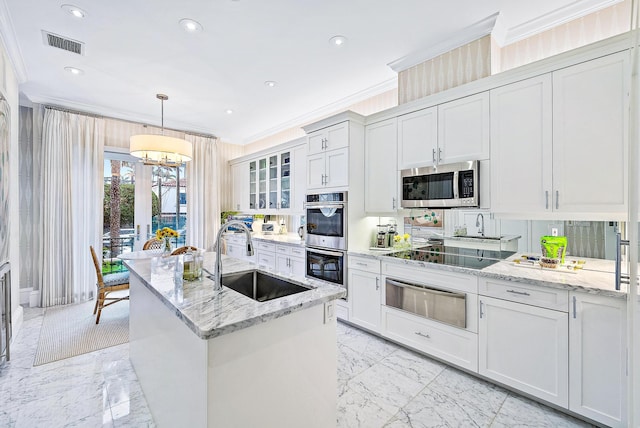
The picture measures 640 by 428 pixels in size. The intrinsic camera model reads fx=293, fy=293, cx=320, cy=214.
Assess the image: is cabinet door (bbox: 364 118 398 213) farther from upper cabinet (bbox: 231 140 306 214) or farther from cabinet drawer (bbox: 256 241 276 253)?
cabinet drawer (bbox: 256 241 276 253)

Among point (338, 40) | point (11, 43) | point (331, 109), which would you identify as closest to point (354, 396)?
point (338, 40)

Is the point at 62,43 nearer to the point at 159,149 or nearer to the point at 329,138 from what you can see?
the point at 159,149

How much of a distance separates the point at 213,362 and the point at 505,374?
210 cm

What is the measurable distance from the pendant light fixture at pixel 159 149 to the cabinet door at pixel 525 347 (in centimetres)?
338

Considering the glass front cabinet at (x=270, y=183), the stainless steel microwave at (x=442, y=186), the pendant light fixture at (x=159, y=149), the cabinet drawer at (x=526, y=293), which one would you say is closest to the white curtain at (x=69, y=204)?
the pendant light fixture at (x=159, y=149)

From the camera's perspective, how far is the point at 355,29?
8.54 ft

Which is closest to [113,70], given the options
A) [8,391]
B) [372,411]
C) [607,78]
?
[8,391]

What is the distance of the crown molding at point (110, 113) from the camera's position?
13.4ft

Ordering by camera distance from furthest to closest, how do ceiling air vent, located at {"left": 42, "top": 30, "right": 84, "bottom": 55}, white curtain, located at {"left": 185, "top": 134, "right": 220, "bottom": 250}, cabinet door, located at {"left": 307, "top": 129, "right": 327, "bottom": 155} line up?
white curtain, located at {"left": 185, "top": 134, "right": 220, "bottom": 250}
cabinet door, located at {"left": 307, "top": 129, "right": 327, "bottom": 155}
ceiling air vent, located at {"left": 42, "top": 30, "right": 84, "bottom": 55}

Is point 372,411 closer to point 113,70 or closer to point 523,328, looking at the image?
point 523,328

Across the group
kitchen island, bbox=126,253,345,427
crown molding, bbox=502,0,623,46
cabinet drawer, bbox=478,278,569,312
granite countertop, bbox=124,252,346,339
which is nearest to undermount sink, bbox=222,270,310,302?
granite countertop, bbox=124,252,346,339

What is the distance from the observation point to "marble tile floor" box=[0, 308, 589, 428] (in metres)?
1.88

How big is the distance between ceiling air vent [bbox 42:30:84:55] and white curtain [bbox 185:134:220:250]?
2517 mm

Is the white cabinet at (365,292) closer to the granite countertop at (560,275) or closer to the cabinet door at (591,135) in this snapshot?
the granite countertop at (560,275)
